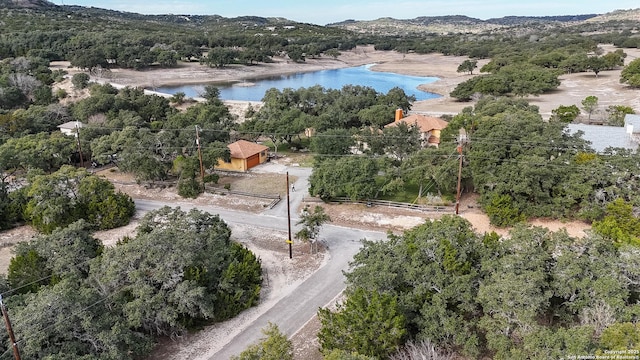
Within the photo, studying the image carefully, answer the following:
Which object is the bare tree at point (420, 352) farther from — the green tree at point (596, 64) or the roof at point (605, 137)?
the green tree at point (596, 64)

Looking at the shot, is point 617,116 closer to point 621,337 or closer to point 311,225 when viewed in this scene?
point 311,225

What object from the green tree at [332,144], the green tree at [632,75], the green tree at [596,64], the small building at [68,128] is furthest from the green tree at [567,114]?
the small building at [68,128]

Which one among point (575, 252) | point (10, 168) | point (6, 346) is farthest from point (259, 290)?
point (10, 168)

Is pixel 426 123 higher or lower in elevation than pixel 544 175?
higher

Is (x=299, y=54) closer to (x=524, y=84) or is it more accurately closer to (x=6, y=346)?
(x=524, y=84)

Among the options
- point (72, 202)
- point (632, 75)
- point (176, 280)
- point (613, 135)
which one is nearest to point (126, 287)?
point (176, 280)

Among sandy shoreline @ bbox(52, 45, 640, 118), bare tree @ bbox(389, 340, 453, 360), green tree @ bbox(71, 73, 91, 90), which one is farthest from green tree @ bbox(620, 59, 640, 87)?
green tree @ bbox(71, 73, 91, 90)
